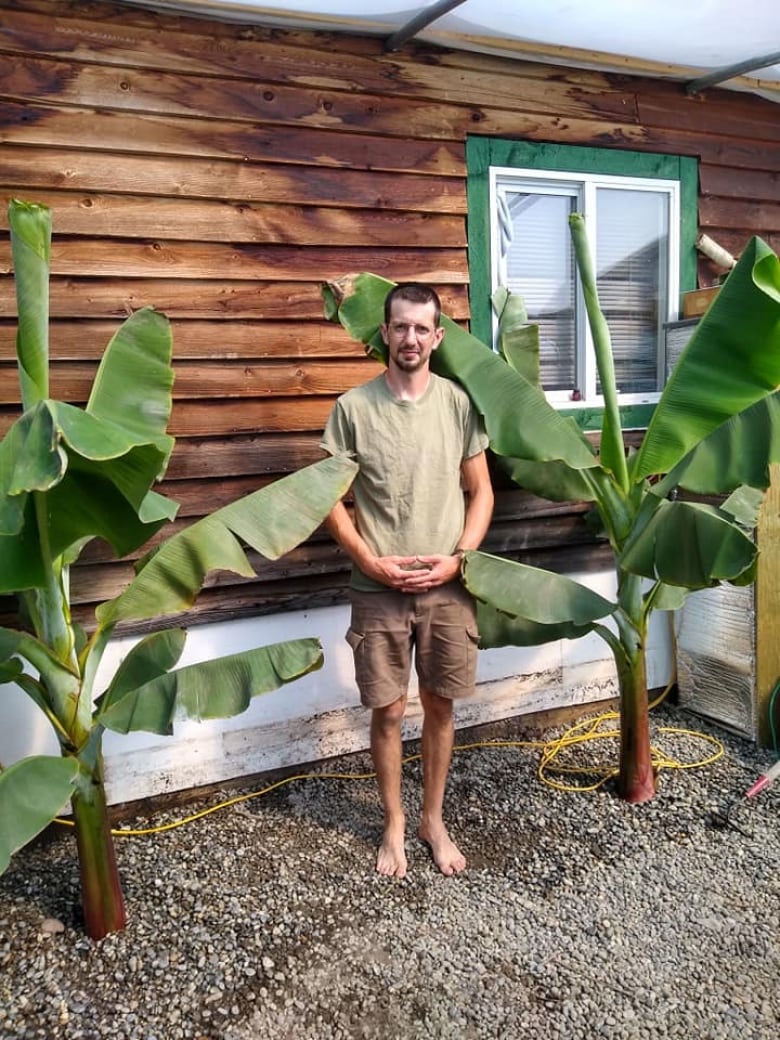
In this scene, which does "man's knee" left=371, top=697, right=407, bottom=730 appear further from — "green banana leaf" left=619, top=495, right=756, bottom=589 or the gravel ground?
"green banana leaf" left=619, top=495, right=756, bottom=589

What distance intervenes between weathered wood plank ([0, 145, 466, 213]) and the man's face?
43.1 inches

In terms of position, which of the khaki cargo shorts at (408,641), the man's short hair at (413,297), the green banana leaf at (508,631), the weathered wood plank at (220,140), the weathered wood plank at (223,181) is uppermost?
the weathered wood plank at (220,140)

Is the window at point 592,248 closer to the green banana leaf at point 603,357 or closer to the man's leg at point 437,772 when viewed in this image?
the green banana leaf at point 603,357

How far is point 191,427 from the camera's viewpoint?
12.3 feet

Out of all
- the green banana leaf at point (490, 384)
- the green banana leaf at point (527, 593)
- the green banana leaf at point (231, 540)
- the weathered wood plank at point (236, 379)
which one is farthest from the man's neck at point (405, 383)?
the weathered wood plank at point (236, 379)

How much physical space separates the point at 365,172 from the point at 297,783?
293cm

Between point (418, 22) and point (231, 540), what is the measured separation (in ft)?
8.03

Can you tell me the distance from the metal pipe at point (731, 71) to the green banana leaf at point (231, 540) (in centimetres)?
306

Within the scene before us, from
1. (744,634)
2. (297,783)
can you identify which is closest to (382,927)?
(297,783)

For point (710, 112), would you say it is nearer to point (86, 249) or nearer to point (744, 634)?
point (744, 634)

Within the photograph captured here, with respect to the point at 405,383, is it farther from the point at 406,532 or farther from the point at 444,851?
the point at 444,851

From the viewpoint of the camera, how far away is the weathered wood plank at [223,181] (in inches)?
134

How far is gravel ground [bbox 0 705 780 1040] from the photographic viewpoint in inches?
102

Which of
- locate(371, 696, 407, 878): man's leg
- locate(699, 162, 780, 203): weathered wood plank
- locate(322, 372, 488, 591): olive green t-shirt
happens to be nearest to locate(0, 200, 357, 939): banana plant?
locate(322, 372, 488, 591): olive green t-shirt
